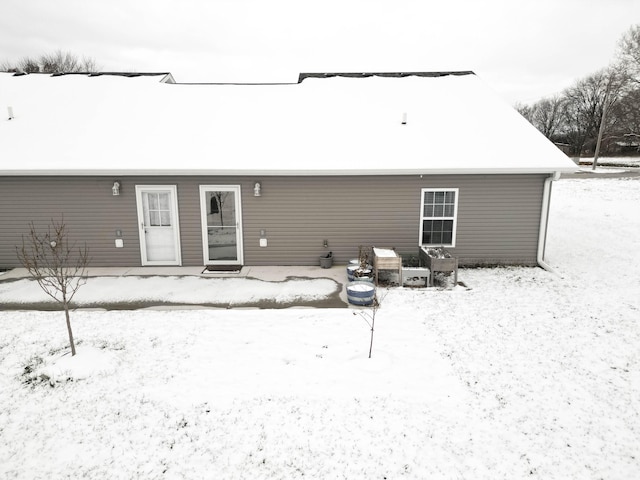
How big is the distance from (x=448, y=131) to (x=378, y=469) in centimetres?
918

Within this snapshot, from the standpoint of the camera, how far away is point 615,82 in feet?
135

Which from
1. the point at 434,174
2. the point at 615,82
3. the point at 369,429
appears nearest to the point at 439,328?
the point at 369,429

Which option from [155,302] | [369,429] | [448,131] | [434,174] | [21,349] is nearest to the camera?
[369,429]

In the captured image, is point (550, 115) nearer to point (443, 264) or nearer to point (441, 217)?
point (441, 217)

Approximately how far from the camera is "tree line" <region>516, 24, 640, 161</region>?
38500mm

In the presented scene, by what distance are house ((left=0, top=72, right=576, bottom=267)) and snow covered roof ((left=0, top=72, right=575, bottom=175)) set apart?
2.2 inches

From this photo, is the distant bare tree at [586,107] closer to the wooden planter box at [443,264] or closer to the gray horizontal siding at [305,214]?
the gray horizontal siding at [305,214]

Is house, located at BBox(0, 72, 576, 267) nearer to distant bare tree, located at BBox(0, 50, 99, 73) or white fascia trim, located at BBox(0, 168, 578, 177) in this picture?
white fascia trim, located at BBox(0, 168, 578, 177)

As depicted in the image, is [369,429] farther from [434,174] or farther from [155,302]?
[434,174]

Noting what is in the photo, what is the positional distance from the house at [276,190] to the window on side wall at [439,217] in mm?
26

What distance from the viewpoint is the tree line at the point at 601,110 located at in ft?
126

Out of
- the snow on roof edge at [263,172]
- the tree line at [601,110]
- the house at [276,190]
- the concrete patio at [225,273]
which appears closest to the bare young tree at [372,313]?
the concrete patio at [225,273]

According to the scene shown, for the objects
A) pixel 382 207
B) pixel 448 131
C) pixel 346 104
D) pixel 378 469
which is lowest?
pixel 378 469

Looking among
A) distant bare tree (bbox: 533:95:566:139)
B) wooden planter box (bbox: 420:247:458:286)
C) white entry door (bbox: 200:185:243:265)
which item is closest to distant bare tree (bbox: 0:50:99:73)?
white entry door (bbox: 200:185:243:265)
